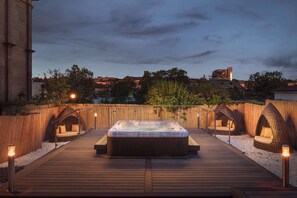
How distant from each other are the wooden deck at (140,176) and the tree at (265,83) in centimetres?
3354

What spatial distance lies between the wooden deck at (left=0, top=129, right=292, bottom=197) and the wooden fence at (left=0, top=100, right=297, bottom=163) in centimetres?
185

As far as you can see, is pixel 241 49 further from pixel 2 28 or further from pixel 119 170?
pixel 119 170

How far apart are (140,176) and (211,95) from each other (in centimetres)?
1475

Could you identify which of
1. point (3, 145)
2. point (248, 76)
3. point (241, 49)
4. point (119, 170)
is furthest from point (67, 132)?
point (248, 76)

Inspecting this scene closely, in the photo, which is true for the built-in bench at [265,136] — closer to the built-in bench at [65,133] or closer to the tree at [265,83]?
the built-in bench at [65,133]

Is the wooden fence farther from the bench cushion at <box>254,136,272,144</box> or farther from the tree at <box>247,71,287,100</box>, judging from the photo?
the tree at <box>247,71,287,100</box>

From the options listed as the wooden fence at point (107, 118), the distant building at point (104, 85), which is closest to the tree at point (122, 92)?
the distant building at point (104, 85)

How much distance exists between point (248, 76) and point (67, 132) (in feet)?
118

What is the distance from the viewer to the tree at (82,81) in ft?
99.3

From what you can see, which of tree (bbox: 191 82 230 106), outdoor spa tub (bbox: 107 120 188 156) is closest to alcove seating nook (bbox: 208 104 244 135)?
tree (bbox: 191 82 230 106)

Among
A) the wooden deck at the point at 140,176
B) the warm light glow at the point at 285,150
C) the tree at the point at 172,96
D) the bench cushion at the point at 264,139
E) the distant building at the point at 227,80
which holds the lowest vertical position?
the wooden deck at the point at 140,176

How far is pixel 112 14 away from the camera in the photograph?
72.7 feet

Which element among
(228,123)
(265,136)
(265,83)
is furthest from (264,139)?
(265,83)

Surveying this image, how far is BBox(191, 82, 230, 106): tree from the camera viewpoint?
19969 mm
